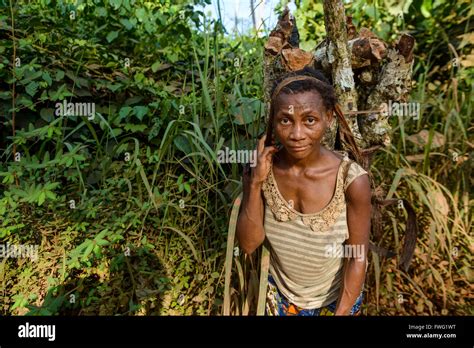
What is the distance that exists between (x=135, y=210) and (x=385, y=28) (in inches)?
118

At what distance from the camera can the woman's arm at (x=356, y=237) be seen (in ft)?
5.18

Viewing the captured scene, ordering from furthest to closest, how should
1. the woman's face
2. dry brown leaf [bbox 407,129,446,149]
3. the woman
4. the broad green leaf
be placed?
the broad green leaf < dry brown leaf [bbox 407,129,446,149] < the woman < the woman's face

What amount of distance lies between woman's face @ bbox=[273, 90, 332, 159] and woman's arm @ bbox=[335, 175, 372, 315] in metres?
0.23

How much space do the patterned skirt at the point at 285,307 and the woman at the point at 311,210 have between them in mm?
27

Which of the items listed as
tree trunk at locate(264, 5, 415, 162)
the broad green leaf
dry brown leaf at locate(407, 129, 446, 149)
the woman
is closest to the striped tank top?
the woman

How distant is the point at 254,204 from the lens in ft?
5.34

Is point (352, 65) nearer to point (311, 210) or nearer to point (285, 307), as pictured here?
point (311, 210)

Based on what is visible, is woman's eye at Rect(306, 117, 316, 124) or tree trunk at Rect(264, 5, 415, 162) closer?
woman's eye at Rect(306, 117, 316, 124)

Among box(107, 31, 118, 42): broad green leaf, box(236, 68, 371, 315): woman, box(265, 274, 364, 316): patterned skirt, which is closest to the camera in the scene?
box(236, 68, 371, 315): woman

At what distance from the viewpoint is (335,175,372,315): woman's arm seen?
5.18ft

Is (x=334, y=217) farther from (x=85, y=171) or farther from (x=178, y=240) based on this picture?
(x=85, y=171)

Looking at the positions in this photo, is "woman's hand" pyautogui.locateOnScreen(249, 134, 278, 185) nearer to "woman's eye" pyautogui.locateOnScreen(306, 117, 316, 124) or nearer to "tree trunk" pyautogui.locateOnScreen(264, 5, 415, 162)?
"woman's eye" pyautogui.locateOnScreen(306, 117, 316, 124)

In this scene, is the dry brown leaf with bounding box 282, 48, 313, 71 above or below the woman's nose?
above

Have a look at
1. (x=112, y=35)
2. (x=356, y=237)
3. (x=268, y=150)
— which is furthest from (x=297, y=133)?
(x=112, y=35)
